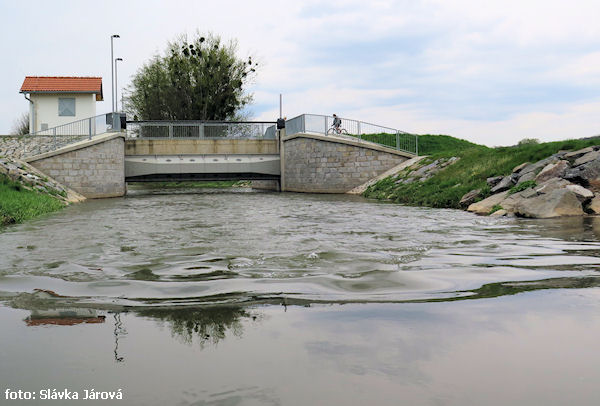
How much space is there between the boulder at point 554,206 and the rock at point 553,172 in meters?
2.09

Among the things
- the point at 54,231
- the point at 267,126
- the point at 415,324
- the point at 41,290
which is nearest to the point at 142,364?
the point at 415,324

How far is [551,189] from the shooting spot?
15.2 m

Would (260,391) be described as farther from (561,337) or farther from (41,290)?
(41,290)

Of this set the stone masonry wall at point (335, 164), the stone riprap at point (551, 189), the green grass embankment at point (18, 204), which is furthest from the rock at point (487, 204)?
the stone masonry wall at point (335, 164)

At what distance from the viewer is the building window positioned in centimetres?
4462

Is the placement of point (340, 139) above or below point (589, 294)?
above

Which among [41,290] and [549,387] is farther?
[41,290]

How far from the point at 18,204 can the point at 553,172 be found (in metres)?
15.3

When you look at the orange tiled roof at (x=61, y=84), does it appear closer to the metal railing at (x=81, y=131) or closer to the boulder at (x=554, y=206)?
the metal railing at (x=81, y=131)

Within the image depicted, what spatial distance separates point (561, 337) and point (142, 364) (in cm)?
277

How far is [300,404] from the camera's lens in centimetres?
277

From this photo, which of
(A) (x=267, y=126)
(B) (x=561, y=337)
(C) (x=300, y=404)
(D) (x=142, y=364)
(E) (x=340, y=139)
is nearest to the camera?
(C) (x=300, y=404)

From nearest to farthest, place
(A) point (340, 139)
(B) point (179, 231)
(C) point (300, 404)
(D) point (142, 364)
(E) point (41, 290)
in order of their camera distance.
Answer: (C) point (300, 404) → (D) point (142, 364) → (E) point (41, 290) → (B) point (179, 231) → (A) point (340, 139)

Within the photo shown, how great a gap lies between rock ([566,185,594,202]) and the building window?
39955mm
